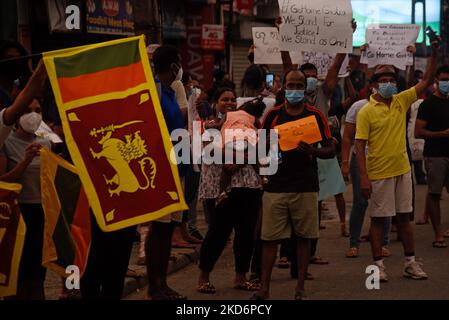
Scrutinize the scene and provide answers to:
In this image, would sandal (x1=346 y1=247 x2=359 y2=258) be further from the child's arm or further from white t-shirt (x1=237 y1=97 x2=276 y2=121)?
the child's arm

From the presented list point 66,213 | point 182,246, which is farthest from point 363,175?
point 66,213

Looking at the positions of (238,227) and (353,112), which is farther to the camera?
(353,112)

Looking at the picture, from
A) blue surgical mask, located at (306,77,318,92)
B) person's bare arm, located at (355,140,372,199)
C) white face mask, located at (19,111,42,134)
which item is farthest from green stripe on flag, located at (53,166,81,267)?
blue surgical mask, located at (306,77,318,92)

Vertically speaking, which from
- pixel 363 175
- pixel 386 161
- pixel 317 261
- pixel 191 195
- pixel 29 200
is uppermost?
pixel 29 200

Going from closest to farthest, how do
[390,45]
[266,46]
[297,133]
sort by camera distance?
[297,133]
[390,45]
[266,46]

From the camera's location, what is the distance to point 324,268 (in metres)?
9.89

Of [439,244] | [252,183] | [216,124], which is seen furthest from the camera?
[439,244]

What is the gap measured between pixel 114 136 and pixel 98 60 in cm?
50

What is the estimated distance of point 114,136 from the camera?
6.08 m

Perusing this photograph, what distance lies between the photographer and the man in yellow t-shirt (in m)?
9.07

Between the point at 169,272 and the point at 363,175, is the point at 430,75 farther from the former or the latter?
the point at 169,272

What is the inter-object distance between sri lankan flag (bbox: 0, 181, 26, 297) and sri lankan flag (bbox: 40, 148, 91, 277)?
328 mm

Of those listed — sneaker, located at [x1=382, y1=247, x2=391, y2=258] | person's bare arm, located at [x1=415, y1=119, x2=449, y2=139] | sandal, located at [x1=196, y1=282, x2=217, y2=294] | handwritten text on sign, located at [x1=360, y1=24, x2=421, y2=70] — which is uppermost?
handwritten text on sign, located at [x1=360, y1=24, x2=421, y2=70]
